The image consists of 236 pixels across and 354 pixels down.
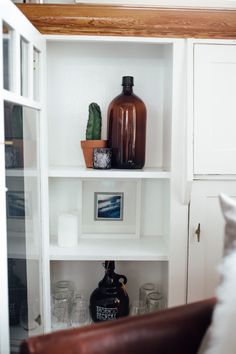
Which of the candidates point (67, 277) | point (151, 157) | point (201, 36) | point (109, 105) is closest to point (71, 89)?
point (109, 105)

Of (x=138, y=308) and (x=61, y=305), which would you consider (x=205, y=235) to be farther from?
(x=61, y=305)

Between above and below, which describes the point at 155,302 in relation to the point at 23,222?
below

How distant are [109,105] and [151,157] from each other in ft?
1.06

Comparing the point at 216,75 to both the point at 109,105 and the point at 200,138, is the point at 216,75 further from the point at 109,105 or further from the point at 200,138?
the point at 109,105

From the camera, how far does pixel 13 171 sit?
1099 millimetres

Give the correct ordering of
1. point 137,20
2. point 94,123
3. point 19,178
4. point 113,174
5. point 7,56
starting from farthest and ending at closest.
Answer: point 94,123 → point 113,174 → point 137,20 → point 19,178 → point 7,56

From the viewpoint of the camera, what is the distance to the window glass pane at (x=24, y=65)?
118 cm

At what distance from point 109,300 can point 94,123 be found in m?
0.77

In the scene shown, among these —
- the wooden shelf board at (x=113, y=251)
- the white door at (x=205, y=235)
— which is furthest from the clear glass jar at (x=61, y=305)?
the white door at (x=205, y=235)

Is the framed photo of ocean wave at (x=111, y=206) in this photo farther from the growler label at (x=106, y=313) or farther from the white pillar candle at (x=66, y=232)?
the growler label at (x=106, y=313)

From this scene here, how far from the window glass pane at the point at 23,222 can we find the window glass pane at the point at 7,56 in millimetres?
63

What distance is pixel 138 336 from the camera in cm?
84

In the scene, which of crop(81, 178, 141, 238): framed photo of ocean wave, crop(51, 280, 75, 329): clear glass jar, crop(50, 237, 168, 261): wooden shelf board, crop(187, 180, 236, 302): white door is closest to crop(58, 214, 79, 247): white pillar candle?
crop(50, 237, 168, 261): wooden shelf board

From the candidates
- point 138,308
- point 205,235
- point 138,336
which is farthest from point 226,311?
point 138,308
